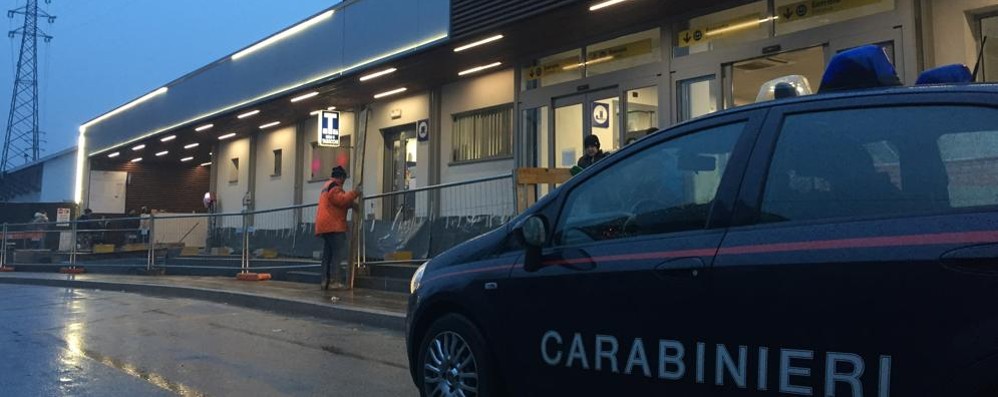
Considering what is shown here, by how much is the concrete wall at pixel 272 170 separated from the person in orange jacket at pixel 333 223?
Answer: 9.00 metres

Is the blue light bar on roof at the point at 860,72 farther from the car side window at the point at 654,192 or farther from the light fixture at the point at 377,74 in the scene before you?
the light fixture at the point at 377,74

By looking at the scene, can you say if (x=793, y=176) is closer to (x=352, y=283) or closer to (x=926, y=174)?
(x=926, y=174)

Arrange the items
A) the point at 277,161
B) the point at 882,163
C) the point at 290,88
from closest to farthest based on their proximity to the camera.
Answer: the point at 882,163
the point at 290,88
the point at 277,161

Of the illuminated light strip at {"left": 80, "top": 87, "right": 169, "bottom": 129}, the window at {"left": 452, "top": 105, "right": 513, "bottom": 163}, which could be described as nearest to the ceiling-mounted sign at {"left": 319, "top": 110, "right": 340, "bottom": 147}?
the window at {"left": 452, "top": 105, "right": 513, "bottom": 163}

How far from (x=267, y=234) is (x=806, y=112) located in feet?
42.9

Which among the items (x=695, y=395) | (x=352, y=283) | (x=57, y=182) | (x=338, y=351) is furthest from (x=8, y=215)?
(x=695, y=395)

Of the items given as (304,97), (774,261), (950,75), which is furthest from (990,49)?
(304,97)

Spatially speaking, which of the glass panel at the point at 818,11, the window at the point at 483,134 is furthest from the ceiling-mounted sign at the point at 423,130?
the glass panel at the point at 818,11

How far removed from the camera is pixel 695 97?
428 inches

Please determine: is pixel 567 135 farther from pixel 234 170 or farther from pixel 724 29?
pixel 234 170

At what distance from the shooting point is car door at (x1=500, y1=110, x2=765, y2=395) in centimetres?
297

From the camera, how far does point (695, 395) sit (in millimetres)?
2830

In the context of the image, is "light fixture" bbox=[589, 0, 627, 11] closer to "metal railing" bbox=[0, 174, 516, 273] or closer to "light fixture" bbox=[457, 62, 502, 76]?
"metal railing" bbox=[0, 174, 516, 273]

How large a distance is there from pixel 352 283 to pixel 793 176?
9.83 meters
